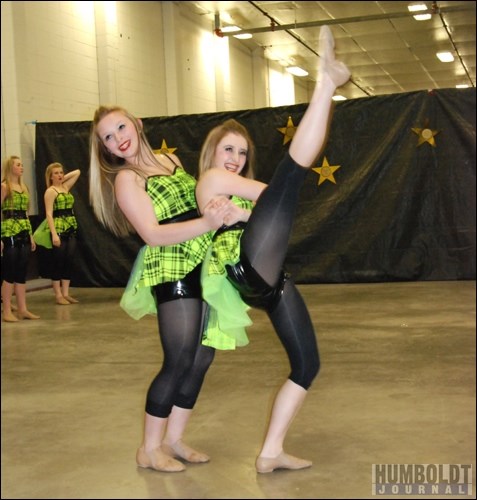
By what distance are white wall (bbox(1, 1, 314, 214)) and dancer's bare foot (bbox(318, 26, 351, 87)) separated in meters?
4.73

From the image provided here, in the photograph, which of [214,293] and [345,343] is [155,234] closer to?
[214,293]

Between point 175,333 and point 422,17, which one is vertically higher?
point 422,17

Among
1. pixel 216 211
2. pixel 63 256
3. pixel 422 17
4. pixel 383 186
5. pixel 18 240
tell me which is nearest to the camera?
pixel 216 211

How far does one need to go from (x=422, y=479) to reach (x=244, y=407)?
934 mm

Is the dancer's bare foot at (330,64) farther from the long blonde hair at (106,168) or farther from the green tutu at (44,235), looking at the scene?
the green tutu at (44,235)

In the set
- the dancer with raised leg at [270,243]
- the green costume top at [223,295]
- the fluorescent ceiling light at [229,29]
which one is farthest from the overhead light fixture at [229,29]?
the green costume top at [223,295]

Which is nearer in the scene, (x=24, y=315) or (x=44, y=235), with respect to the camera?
(x=24, y=315)

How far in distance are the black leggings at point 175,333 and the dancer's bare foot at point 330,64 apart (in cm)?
66

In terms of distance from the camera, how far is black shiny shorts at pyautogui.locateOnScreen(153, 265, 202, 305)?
201 cm

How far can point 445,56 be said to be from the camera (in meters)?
12.8

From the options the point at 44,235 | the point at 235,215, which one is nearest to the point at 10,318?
the point at 44,235

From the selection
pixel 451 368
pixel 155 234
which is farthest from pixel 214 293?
pixel 451 368

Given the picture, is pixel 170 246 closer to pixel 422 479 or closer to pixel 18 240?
pixel 422 479

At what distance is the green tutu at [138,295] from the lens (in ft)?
6.94
